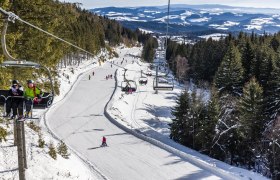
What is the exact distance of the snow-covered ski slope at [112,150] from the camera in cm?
2372

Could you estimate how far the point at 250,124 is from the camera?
35.2 metres

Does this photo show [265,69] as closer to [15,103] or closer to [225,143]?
[225,143]

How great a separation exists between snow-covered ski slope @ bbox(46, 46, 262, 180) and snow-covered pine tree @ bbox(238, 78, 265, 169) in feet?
35.5

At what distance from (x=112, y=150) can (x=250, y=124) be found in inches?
602

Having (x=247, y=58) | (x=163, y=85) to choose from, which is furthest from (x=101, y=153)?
(x=163, y=85)

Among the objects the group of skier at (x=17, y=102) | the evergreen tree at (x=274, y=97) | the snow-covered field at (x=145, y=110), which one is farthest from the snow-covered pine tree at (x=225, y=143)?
the group of skier at (x=17, y=102)

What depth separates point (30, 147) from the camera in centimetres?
1973

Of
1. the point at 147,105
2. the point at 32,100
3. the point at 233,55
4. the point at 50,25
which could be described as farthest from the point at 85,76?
the point at 32,100

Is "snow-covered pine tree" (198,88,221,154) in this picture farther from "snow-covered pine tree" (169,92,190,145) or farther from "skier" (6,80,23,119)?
"skier" (6,80,23,119)

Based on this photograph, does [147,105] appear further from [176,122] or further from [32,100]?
[32,100]

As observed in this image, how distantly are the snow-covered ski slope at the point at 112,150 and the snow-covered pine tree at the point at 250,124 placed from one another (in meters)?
10.8

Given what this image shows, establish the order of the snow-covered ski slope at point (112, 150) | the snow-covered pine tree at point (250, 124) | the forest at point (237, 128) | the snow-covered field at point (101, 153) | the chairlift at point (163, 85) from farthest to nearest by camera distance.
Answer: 1. the chairlift at point (163, 85)
2. the snow-covered pine tree at point (250, 124)
3. the forest at point (237, 128)
4. the snow-covered ski slope at point (112, 150)
5. the snow-covered field at point (101, 153)

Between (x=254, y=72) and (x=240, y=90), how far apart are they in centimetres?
366

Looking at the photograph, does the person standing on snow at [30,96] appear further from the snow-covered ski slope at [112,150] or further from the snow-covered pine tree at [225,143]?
the snow-covered pine tree at [225,143]
